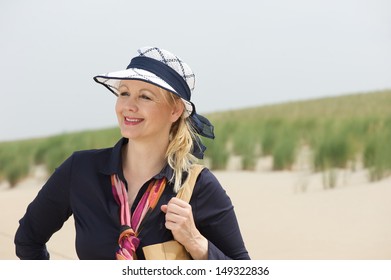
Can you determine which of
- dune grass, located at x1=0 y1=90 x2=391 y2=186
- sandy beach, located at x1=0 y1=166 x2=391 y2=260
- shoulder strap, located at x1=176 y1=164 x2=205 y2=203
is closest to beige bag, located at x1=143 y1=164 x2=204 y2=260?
shoulder strap, located at x1=176 y1=164 x2=205 y2=203

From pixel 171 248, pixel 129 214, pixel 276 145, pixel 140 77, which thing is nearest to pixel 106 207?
pixel 129 214

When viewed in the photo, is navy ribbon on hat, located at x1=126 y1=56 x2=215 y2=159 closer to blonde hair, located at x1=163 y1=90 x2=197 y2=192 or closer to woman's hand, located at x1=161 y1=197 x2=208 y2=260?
blonde hair, located at x1=163 y1=90 x2=197 y2=192

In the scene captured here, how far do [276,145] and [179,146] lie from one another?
27.6 feet

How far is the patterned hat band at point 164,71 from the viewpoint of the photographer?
2.18m

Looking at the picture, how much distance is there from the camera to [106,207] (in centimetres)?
213

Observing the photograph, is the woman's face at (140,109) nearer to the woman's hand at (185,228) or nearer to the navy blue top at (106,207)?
the navy blue top at (106,207)

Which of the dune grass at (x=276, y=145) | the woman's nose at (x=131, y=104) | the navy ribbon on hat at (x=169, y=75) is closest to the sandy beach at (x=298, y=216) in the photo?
the dune grass at (x=276, y=145)

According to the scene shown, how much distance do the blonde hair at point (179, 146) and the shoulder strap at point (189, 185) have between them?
2 cm

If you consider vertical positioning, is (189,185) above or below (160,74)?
below

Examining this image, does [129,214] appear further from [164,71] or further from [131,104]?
[164,71]

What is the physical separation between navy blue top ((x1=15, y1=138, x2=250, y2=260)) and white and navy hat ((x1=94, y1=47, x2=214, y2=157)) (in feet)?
0.74

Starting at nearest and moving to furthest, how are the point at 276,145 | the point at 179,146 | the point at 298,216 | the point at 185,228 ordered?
1. the point at 185,228
2. the point at 179,146
3. the point at 298,216
4. the point at 276,145

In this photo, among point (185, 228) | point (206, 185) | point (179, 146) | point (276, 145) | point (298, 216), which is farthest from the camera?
point (276, 145)

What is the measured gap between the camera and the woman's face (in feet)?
7.07
